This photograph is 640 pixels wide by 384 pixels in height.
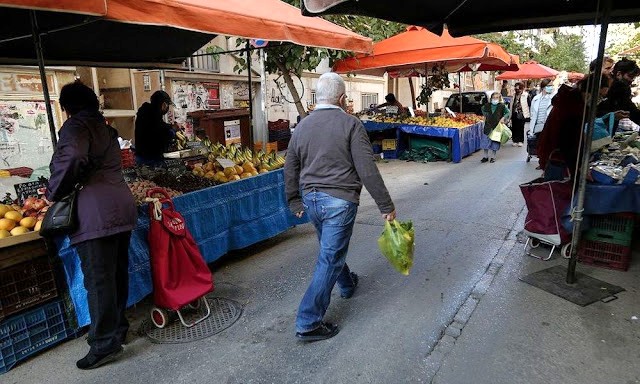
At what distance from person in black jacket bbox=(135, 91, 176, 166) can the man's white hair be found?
3289 mm

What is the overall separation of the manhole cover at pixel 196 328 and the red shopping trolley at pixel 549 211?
10.6ft

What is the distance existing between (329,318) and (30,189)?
2.77m

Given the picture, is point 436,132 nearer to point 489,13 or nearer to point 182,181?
point 489,13

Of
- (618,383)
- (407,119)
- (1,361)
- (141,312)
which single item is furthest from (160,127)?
(407,119)

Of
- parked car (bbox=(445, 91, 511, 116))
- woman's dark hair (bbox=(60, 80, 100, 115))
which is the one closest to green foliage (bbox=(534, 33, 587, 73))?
parked car (bbox=(445, 91, 511, 116))

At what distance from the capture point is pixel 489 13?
16.1 feet

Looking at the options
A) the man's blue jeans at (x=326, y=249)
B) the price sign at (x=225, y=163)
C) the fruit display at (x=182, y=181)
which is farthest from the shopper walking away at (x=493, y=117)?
the man's blue jeans at (x=326, y=249)

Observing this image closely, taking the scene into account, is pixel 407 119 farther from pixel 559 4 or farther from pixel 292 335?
pixel 292 335

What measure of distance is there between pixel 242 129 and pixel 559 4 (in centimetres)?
875

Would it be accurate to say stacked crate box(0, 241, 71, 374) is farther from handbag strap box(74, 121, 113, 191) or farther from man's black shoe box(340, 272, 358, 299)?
man's black shoe box(340, 272, 358, 299)

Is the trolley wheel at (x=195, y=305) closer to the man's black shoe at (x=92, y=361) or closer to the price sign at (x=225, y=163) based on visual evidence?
the man's black shoe at (x=92, y=361)

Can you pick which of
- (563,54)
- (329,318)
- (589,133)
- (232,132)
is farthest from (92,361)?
(563,54)

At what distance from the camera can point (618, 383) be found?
273 centimetres

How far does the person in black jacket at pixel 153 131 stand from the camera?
5.79 m
